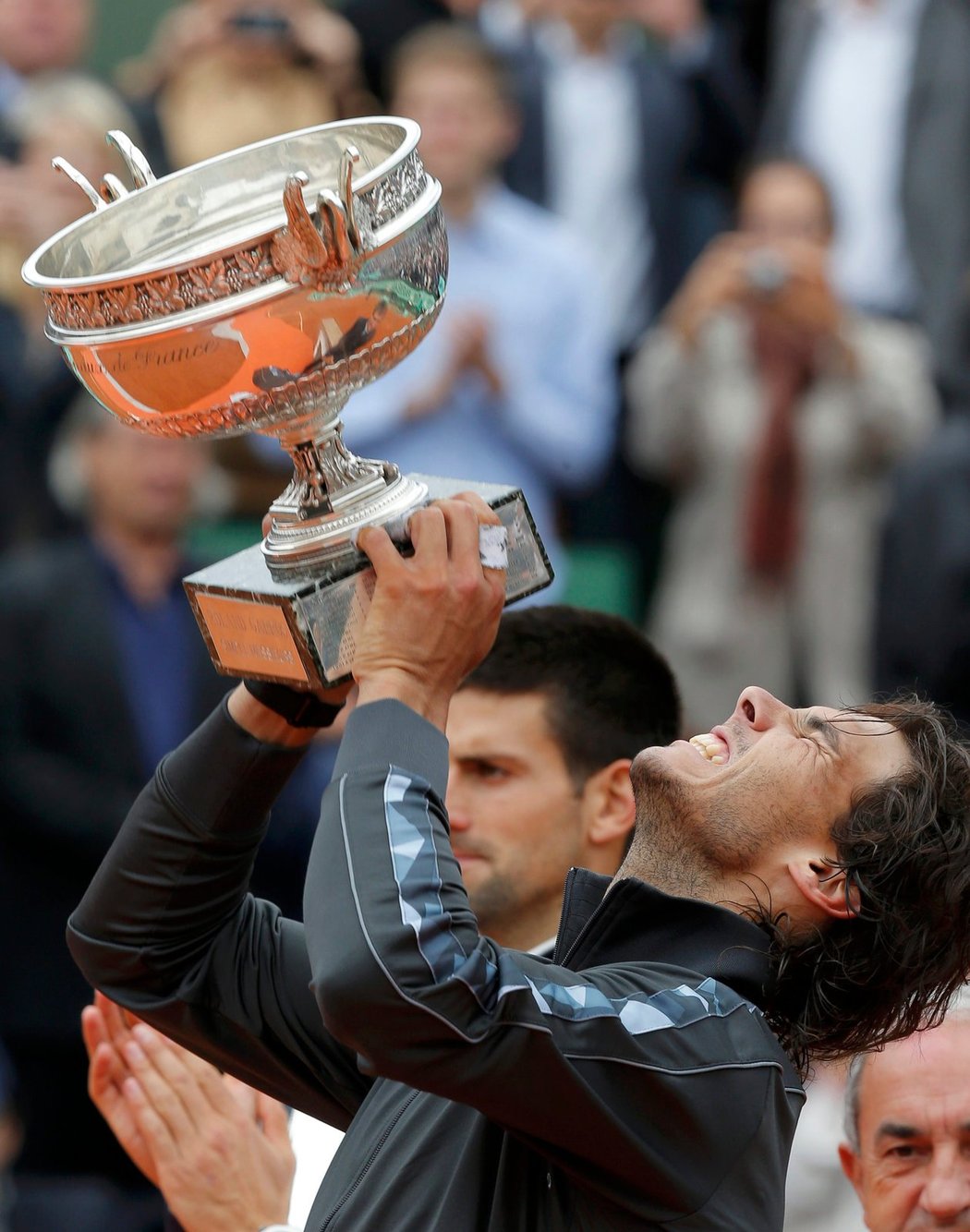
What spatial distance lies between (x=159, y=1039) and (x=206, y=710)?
2220 millimetres

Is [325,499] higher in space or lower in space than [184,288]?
lower

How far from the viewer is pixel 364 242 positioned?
2.17 meters

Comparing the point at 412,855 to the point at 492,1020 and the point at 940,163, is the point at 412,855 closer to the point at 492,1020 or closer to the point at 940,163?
the point at 492,1020

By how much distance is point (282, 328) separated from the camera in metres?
2.17

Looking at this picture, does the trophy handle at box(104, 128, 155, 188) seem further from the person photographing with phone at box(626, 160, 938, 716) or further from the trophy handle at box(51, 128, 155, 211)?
the person photographing with phone at box(626, 160, 938, 716)

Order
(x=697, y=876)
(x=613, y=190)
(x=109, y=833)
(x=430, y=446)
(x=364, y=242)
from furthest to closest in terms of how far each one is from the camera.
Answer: (x=613, y=190)
(x=430, y=446)
(x=109, y=833)
(x=697, y=876)
(x=364, y=242)

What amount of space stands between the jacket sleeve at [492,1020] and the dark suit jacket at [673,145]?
4.48 m

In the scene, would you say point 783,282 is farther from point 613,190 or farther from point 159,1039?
point 159,1039

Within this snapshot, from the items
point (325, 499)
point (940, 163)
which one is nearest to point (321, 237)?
point (325, 499)

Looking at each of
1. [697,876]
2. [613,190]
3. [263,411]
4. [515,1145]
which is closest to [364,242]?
[263,411]

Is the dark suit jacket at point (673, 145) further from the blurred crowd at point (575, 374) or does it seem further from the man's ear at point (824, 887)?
the man's ear at point (824, 887)

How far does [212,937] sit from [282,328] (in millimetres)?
862

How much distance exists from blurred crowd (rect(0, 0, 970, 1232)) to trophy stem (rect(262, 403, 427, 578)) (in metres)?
2.74

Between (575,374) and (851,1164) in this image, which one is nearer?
(851,1164)
